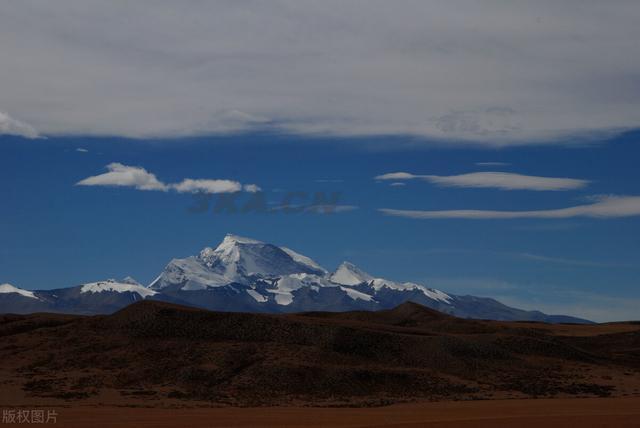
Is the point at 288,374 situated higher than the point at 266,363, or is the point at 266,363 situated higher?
the point at 266,363

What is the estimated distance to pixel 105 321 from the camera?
3290 inches

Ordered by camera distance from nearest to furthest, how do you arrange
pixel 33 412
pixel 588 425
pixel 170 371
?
1. pixel 588 425
2. pixel 33 412
3. pixel 170 371

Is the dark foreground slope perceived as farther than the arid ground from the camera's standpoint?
Yes

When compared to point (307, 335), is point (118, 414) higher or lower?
lower

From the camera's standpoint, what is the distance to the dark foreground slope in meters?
63.0

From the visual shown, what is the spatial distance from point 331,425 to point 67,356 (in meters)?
36.4

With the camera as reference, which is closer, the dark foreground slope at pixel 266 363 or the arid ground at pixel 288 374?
the arid ground at pixel 288 374

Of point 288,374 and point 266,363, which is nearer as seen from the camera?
point 288,374

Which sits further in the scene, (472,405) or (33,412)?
(472,405)

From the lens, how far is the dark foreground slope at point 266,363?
63.0m

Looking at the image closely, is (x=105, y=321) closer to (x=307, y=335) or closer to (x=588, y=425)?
(x=307, y=335)

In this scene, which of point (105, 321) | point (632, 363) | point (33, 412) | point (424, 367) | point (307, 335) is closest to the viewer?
point (33, 412)

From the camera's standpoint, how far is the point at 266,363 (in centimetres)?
6862

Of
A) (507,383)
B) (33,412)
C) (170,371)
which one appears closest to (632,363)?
(507,383)
